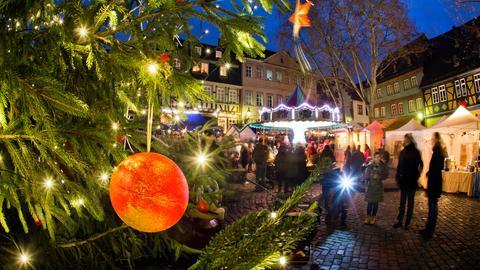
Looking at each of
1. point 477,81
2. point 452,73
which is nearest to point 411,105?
point 452,73

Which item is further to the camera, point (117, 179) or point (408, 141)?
point (408, 141)

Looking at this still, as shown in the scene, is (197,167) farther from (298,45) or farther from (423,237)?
(298,45)

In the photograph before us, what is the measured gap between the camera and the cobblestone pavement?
5.37m

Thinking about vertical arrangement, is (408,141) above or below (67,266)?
above

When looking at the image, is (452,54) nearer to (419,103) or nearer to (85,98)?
(419,103)

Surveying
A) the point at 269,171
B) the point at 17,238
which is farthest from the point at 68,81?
the point at 269,171

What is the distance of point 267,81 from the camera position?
39.7 metres

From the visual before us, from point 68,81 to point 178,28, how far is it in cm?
73

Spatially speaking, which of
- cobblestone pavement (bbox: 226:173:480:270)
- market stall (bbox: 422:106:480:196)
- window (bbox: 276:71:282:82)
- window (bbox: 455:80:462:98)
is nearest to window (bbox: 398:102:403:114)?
window (bbox: 455:80:462:98)

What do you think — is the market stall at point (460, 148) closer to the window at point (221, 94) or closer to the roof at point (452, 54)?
the roof at point (452, 54)

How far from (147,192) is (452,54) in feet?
105

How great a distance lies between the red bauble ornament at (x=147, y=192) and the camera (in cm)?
124

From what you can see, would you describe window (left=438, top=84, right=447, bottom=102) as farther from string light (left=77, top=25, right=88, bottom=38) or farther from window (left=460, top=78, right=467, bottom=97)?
string light (left=77, top=25, right=88, bottom=38)

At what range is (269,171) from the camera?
15477 millimetres
